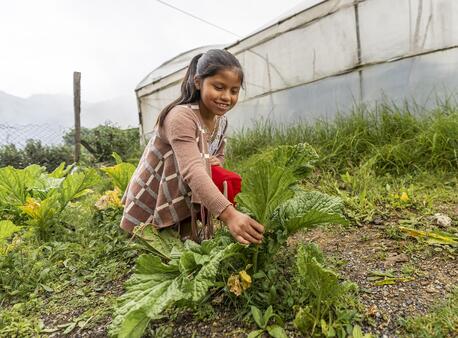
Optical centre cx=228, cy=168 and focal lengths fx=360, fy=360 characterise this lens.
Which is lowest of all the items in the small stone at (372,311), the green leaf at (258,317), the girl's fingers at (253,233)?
the small stone at (372,311)

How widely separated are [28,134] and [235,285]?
9.57m

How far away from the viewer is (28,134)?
29.9 feet

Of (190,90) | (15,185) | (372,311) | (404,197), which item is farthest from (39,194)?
(404,197)

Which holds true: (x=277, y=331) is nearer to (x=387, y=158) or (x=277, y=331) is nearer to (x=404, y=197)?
(x=404, y=197)

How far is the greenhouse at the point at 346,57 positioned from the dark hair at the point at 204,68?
2205 millimetres

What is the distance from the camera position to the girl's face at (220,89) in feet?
4.55

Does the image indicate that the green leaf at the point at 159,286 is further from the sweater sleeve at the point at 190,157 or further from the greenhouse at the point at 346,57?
the greenhouse at the point at 346,57

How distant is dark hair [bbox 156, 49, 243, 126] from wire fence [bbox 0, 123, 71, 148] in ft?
21.9

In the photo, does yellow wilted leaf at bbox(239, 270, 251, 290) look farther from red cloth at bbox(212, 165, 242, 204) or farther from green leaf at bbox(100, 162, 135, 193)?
green leaf at bbox(100, 162, 135, 193)

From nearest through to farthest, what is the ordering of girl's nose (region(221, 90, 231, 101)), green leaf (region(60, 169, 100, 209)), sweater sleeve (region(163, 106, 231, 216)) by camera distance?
sweater sleeve (region(163, 106, 231, 216)) < girl's nose (region(221, 90, 231, 101)) < green leaf (region(60, 169, 100, 209))

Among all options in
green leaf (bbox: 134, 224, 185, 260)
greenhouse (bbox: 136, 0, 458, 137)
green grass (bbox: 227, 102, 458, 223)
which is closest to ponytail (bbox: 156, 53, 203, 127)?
green leaf (bbox: 134, 224, 185, 260)

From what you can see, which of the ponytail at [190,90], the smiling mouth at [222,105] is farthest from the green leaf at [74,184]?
the smiling mouth at [222,105]

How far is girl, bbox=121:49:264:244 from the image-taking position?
4.27 feet

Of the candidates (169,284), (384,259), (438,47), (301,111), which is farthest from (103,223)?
(438,47)
